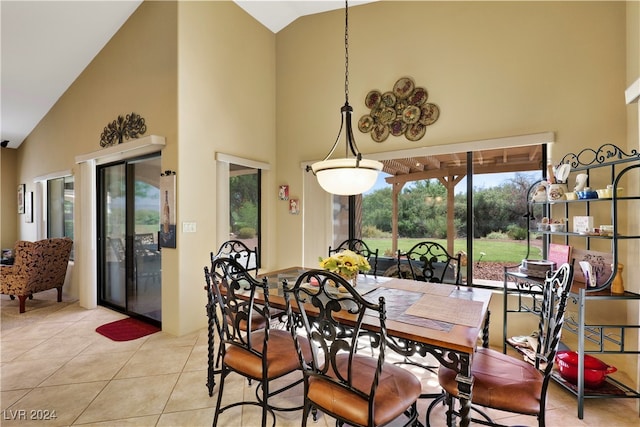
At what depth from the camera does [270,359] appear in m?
1.76

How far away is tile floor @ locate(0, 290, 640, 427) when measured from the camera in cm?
195

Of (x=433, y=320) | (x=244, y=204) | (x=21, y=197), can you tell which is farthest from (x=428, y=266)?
(x=21, y=197)

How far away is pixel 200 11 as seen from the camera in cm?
340

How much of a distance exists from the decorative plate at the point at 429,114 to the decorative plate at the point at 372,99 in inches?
22.2

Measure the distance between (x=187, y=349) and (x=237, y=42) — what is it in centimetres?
378

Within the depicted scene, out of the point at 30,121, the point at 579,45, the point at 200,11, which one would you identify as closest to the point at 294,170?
the point at 200,11

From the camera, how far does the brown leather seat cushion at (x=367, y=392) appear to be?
134 cm

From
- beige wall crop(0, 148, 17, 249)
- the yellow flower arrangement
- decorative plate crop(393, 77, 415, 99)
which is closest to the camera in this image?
the yellow flower arrangement

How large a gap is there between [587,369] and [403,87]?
3.10 meters

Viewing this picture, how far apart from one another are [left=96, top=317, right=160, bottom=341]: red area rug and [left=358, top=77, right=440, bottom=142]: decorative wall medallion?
11.6 ft

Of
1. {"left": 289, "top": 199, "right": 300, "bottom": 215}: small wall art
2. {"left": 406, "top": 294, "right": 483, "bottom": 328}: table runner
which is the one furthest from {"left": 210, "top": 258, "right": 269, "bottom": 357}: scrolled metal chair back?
{"left": 289, "top": 199, "right": 300, "bottom": 215}: small wall art

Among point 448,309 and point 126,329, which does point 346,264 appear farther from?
point 126,329

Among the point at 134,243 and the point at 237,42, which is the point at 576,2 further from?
the point at 134,243

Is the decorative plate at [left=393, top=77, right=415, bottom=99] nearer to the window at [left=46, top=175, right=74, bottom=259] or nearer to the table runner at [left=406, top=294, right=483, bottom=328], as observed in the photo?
the table runner at [left=406, top=294, right=483, bottom=328]
